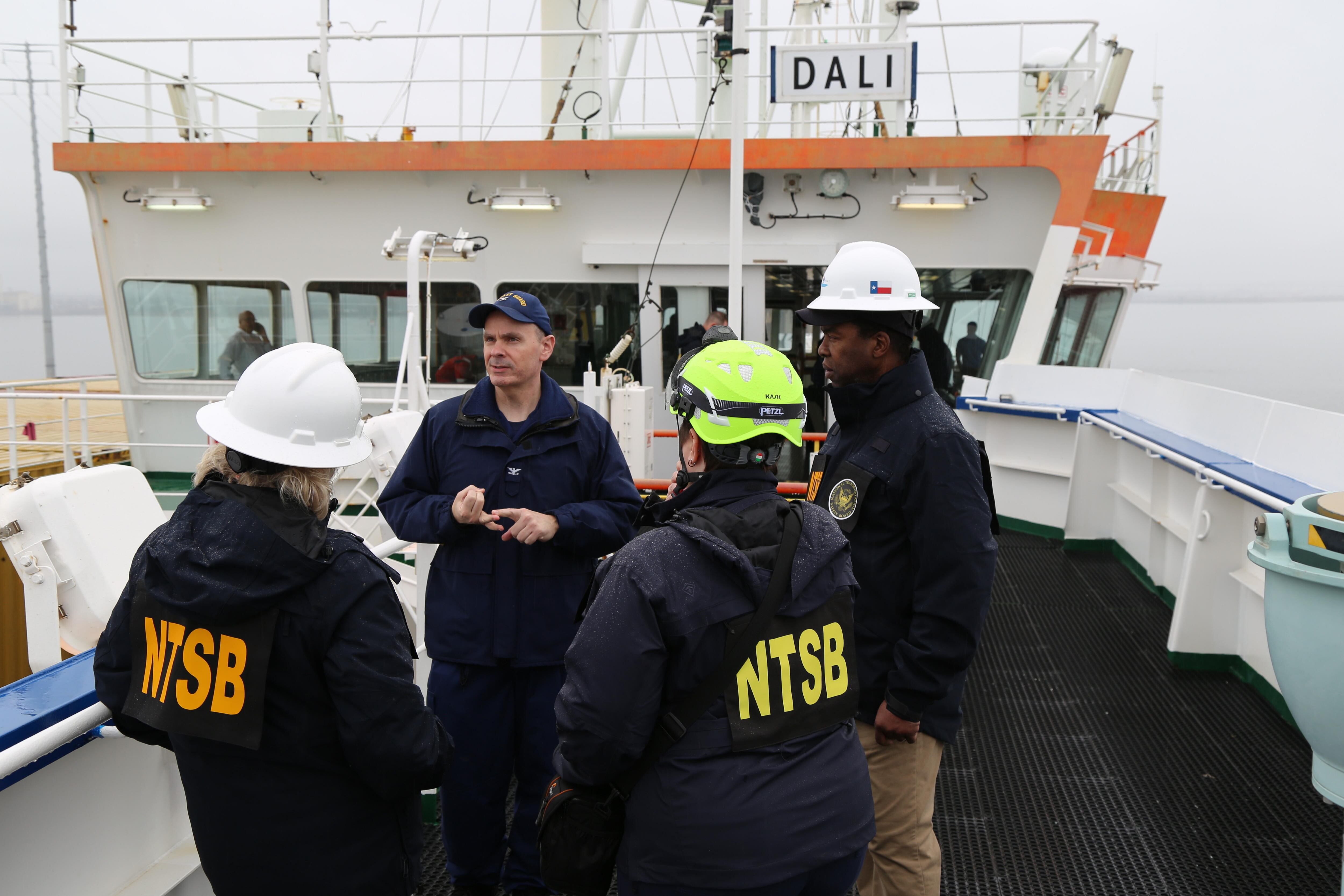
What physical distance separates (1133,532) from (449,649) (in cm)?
576

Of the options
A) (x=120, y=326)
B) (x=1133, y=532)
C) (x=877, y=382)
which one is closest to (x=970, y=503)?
(x=877, y=382)

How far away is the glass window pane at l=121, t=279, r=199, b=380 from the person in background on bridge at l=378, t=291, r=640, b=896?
771cm

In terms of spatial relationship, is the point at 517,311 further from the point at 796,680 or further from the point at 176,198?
the point at 176,198

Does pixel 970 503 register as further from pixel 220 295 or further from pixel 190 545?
pixel 220 295

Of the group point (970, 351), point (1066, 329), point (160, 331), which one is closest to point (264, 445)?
point (970, 351)

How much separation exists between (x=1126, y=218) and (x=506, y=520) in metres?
10.3

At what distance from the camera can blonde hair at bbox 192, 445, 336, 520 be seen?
177 centimetres

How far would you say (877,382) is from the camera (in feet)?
8.11

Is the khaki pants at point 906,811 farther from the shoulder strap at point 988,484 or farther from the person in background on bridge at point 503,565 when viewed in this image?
the person in background on bridge at point 503,565

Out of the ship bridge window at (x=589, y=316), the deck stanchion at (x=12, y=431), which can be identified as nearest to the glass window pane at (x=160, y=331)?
the deck stanchion at (x=12, y=431)

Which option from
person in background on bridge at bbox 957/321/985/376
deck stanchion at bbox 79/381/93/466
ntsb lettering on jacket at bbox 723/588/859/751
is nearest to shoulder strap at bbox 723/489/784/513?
ntsb lettering on jacket at bbox 723/588/859/751

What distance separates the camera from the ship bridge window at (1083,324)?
10367 millimetres

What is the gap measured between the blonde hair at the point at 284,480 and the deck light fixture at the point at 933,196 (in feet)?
24.3

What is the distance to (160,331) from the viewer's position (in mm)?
9531
